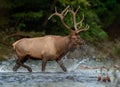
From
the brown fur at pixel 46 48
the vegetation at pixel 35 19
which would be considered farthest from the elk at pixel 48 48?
the vegetation at pixel 35 19

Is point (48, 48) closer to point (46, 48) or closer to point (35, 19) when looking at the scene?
point (46, 48)

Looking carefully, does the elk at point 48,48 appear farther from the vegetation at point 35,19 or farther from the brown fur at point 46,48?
the vegetation at point 35,19

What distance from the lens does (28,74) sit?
1947cm

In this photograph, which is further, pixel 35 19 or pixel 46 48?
pixel 35 19

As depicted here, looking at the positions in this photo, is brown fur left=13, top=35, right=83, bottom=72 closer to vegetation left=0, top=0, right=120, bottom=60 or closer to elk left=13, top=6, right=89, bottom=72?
elk left=13, top=6, right=89, bottom=72

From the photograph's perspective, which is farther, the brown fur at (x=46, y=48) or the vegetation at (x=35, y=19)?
the vegetation at (x=35, y=19)

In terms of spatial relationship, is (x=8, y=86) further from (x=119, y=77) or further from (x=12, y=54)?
(x=12, y=54)

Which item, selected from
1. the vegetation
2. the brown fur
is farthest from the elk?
the vegetation

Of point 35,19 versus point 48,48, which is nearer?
point 48,48

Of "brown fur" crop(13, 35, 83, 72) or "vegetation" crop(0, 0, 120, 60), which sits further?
"vegetation" crop(0, 0, 120, 60)

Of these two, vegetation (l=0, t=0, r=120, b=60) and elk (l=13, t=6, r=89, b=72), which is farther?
vegetation (l=0, t=0, r=120, b=60)

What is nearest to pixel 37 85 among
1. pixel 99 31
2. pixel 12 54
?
pixel 12 54

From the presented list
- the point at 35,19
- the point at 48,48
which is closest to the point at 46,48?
the point at 48,48

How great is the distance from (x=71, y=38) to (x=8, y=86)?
4514 mm
